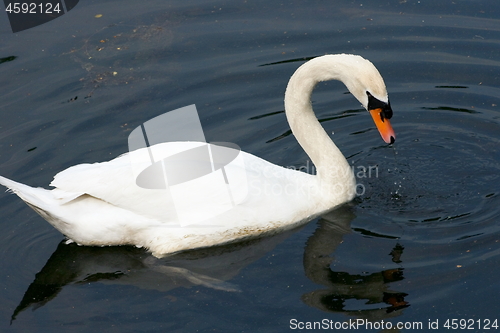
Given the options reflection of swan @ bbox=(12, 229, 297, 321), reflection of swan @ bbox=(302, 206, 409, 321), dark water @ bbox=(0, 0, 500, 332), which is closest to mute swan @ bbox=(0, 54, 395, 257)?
reflection of swan @ bbox=(12, 229, 297, 321)

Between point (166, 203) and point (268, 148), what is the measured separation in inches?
89.2

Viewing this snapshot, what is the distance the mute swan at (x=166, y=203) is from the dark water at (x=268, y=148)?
0.22 metres

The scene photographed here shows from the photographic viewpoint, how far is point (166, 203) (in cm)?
773

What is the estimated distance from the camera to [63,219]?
25.3 ft

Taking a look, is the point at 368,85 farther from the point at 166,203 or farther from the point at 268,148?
the point at 166,203

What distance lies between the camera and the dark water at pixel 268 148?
709 cm

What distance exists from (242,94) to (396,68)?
2.30 meters

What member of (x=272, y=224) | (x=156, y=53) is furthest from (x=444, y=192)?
(x=156, y=53)

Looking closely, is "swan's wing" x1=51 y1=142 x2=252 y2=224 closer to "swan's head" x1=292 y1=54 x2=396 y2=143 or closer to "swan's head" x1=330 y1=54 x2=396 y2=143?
"swan's head" x1=292 y1=54 x2=396 y2=143

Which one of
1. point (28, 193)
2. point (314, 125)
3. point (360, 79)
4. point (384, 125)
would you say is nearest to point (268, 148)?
point (314, 125)

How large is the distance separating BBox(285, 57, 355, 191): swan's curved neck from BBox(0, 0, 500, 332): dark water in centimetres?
43

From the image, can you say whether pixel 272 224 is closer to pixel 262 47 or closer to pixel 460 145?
pixel 460 145

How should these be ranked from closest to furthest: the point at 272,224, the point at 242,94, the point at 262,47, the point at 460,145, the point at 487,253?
1. the point at 487,253
2. the point at 272,224
3. the point at 460,145
4. the point at 242,94
5. the point at 262,47

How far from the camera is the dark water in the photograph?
23.2ft
